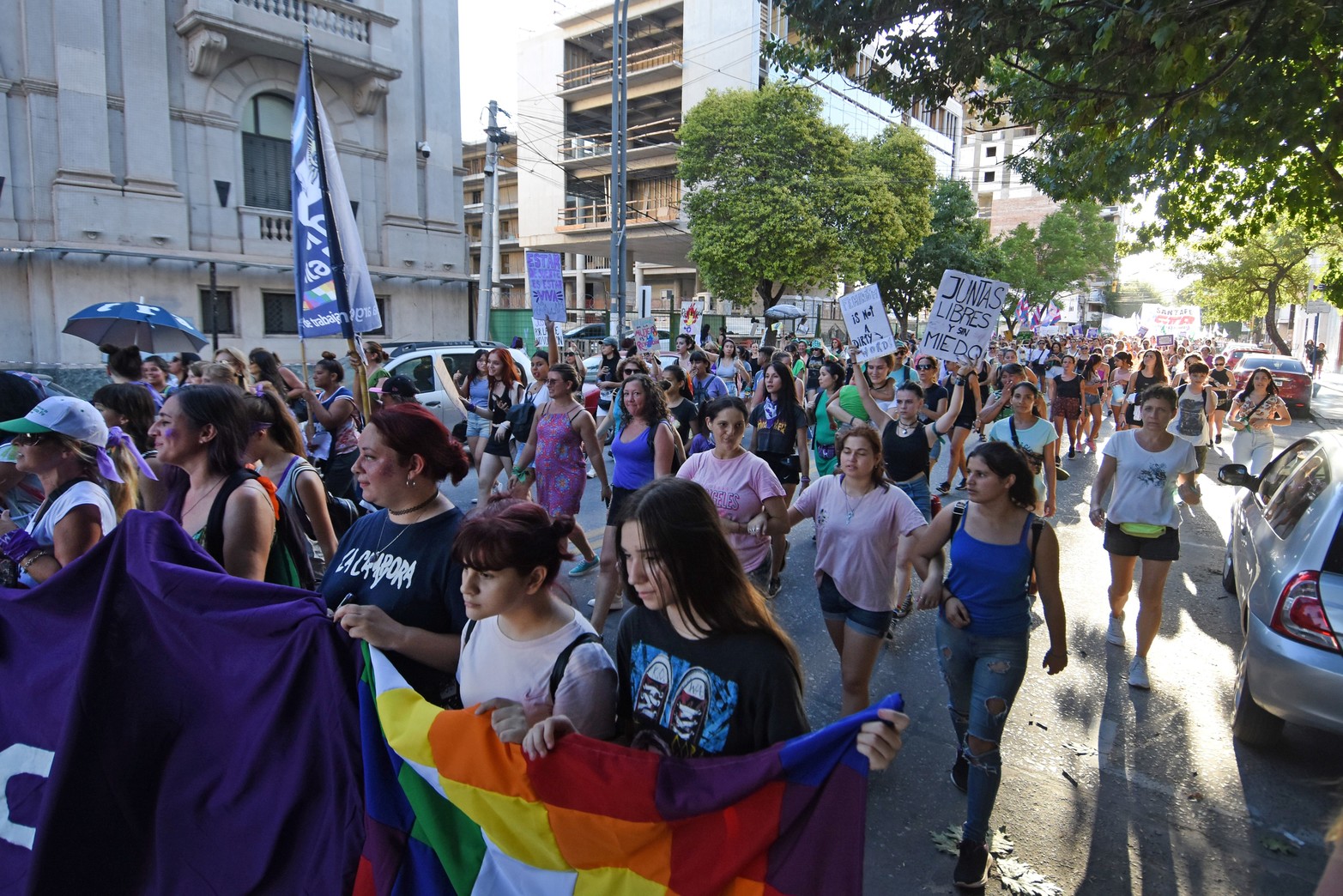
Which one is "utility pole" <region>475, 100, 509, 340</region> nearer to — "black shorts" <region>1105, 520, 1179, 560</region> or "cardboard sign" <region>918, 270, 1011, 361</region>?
"cardboard sign" <region>918, 270, 1011, 361</region>

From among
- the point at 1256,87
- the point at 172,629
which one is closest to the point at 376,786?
the point at 172,629

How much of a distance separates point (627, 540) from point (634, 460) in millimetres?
3539

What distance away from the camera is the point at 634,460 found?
5699 mm

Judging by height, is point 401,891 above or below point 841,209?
below

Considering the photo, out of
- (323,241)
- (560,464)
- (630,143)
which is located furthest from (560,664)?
(630,143)

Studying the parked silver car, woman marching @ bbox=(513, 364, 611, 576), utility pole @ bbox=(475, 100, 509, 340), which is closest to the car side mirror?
the parked silver car

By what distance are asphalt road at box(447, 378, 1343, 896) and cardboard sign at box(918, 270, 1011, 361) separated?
9.17 ft

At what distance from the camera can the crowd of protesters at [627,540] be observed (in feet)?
6.96

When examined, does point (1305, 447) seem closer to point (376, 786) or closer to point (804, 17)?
point (804, 17)

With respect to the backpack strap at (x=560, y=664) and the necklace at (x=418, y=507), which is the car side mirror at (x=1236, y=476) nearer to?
the backpack strap at (x=560, y=664)

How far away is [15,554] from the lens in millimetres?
3035

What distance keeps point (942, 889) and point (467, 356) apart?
418 inches

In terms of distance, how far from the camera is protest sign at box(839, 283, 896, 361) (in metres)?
7.87

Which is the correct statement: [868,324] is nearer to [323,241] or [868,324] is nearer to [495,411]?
[495,411]
